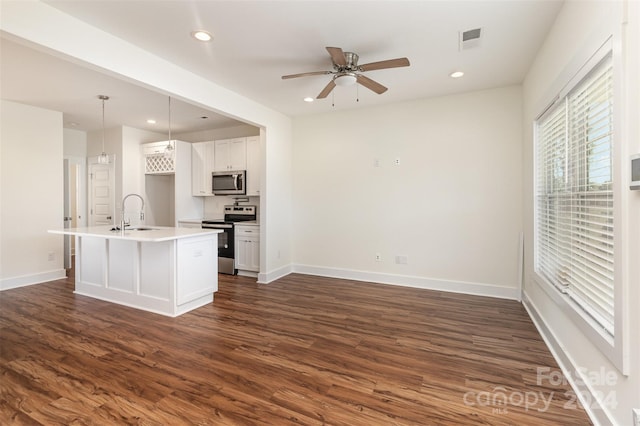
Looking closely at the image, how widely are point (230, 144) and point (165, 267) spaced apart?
2961 millimetres

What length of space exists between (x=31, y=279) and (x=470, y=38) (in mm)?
6763

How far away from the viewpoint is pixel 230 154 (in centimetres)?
573

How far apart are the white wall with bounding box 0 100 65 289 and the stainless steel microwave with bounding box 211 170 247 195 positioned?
8.19 feet

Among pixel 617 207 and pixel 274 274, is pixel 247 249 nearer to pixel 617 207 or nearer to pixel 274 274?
pixel 274 274

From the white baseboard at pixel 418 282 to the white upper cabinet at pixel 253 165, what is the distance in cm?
160

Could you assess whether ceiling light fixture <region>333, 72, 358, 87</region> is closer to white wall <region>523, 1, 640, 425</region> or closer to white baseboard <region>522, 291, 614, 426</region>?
white wall <region>523, 1, 640, 425</region>

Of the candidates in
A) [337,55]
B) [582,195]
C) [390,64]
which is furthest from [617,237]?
[337,55]

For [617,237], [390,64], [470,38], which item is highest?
[470,38]

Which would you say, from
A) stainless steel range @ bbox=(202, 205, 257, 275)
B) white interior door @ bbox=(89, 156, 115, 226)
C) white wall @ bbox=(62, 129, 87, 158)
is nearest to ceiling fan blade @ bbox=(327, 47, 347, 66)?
stainless steel range @ bbox=(202, 205, 257, 275)

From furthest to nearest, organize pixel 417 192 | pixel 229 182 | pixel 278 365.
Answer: pixel 229 182 → pixel 417 192 → pixel 278 365

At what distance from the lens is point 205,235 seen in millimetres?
3885

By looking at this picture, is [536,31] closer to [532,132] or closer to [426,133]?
[532,132]

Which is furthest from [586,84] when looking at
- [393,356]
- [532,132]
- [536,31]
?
[393,356]

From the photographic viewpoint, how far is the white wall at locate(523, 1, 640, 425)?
1.40 m
